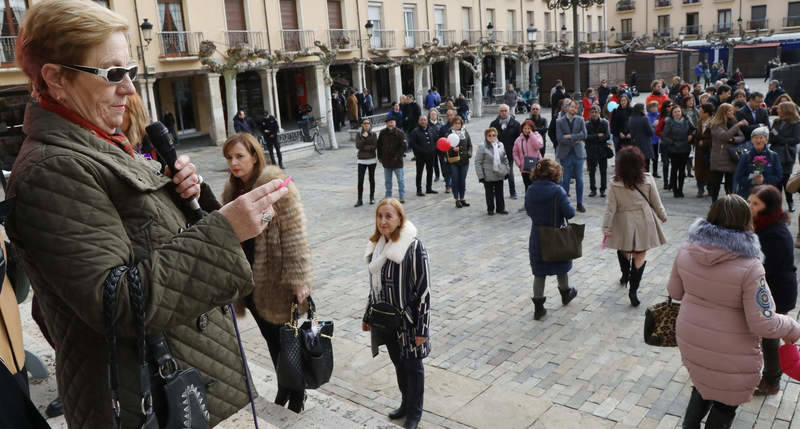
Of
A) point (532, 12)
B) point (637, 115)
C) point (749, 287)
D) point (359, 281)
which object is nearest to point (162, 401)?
point (749, 287)

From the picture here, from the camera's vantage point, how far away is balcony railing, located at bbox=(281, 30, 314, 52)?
27195 millimetres

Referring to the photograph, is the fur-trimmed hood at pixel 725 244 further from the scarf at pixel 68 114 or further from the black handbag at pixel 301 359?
the scarf at pixel 68 114

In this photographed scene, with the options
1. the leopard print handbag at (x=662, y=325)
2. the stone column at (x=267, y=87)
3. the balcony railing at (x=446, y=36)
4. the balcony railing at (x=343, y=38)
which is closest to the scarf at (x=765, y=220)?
the leopard print handbag at (x=662, y=325)

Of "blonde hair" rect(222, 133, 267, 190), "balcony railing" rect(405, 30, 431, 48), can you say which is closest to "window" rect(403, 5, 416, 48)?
"balcony railing" rect(405, 30, 431, 48)

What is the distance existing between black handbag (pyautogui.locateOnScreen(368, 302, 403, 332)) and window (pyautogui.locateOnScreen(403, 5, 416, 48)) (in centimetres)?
3059

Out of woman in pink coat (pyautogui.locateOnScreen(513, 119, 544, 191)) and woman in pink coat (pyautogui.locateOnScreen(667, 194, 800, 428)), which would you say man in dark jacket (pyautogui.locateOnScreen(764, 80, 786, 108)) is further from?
woman in pink coat (pyautogui.locateOnScreen(667, 194, 800, 428))

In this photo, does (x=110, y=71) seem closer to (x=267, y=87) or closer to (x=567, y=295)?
(x=567, y=295)

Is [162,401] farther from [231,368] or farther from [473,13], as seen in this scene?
[473,13]

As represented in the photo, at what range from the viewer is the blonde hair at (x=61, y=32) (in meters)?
1.47

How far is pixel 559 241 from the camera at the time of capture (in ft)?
20.6

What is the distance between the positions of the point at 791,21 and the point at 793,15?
56cm

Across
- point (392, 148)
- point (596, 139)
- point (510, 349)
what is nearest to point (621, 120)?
point (596, 139)

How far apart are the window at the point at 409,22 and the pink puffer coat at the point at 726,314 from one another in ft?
102

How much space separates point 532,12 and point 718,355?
4396cm
